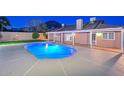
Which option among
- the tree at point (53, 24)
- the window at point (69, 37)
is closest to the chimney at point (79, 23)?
the window at point (69, 37)

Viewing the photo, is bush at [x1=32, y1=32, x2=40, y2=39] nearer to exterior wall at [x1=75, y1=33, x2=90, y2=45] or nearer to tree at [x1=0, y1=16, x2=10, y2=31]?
tree at [x1=0, y1=16, x2=10, y2=31]

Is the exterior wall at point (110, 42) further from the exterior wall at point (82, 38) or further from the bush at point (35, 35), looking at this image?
the bush at point (35, 35)

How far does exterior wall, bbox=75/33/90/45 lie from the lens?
17002mm

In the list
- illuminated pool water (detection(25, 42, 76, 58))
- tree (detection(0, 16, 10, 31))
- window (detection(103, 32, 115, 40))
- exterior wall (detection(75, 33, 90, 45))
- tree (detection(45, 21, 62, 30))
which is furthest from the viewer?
tree (detection(45, 21, 62, 30))

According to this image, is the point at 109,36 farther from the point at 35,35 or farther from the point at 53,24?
the point at 35,35

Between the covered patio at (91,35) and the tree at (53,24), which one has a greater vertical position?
the tree at (53,24)

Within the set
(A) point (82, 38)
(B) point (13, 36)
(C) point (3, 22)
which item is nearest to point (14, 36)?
(B) point (13, 36)

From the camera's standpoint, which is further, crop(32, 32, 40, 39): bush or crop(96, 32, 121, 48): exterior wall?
crop(32, 32, 40, 39): bush

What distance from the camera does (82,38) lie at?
17828 millimetres

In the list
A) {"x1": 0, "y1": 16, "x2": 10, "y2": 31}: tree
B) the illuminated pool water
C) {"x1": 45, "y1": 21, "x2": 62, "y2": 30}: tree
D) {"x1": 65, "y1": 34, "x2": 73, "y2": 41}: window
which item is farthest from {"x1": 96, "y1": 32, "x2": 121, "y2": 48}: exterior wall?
{"x1": 0, "y1": 16, "x2": 10, "y2": 31}: tree

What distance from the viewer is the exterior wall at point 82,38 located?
669 inches
